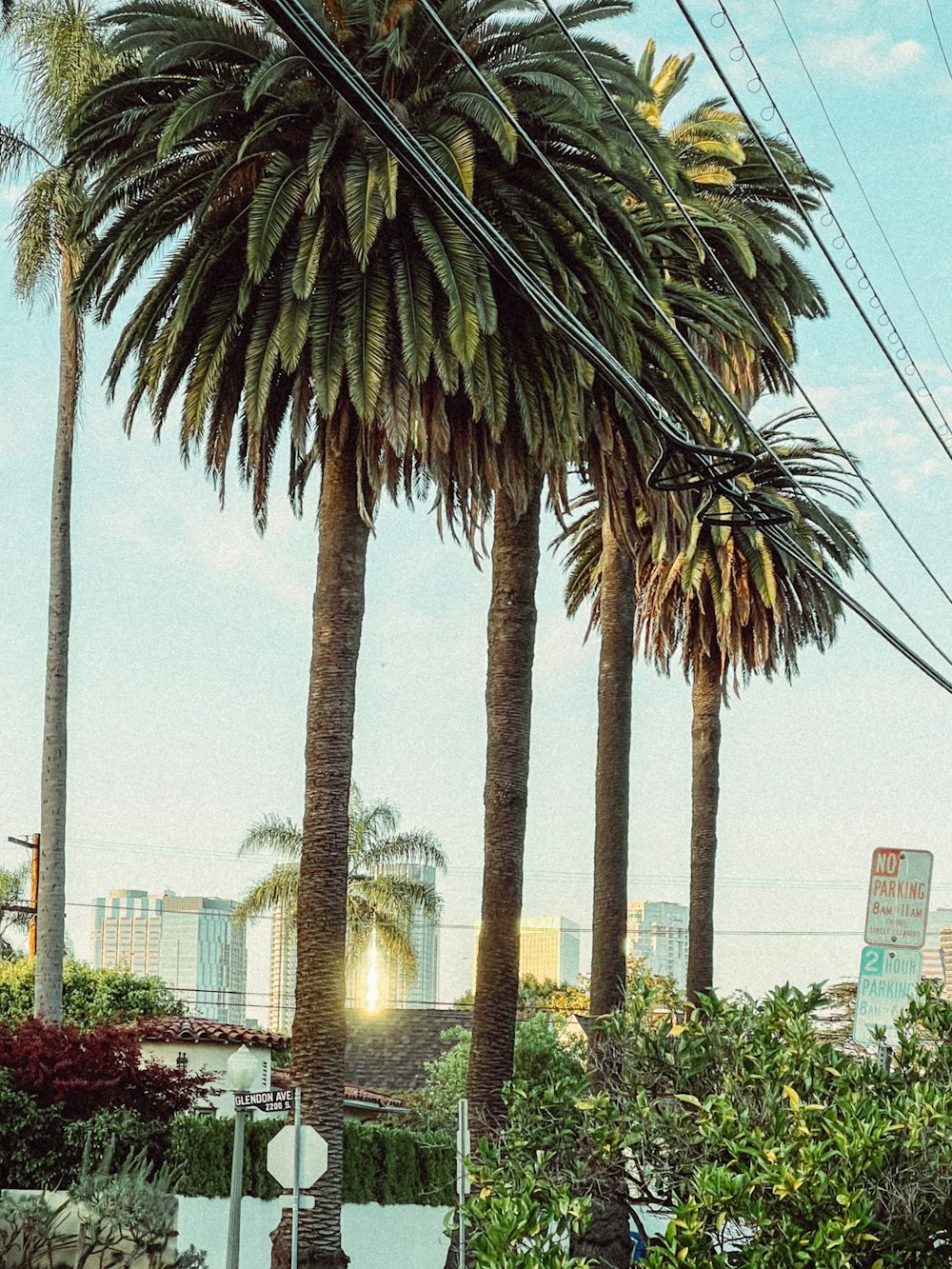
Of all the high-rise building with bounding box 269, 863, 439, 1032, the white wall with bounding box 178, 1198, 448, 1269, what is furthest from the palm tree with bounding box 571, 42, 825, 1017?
the high-rise building with bounding box 269, 863, 439, 1032

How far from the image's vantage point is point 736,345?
29.9 m

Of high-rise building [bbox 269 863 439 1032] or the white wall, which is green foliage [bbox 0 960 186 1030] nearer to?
the white wall

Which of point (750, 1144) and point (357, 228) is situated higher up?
point (357, 228)

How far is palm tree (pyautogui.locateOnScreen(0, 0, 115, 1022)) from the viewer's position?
32094 millimetres

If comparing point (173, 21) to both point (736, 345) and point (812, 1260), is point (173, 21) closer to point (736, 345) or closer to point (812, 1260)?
point (736, 345)

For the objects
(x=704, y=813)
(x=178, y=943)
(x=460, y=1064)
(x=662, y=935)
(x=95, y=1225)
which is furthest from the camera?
(x=178, y=943)

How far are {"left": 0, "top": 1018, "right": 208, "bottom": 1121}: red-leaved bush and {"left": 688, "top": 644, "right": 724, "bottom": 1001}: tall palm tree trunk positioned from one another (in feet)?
38.6

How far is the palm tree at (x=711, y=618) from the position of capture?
116 feet

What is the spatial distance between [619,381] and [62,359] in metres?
24.8

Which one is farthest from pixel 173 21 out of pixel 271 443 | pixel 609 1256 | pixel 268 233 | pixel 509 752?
pixel 609 1256

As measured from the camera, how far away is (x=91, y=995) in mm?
39125

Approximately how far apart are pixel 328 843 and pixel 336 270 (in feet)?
24.4

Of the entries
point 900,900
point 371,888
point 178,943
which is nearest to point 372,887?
point 371,888

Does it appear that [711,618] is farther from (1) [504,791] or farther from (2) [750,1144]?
(2) [750,1144]
